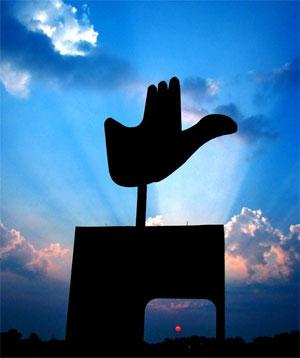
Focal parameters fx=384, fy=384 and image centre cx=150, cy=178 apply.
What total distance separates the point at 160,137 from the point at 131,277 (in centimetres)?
294

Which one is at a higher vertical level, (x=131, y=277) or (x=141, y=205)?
(x=141, y=205)

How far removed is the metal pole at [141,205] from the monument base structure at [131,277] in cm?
24

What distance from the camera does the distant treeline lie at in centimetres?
688

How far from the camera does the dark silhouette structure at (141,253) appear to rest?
296 inches

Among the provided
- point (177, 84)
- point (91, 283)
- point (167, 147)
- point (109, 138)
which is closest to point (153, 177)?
point (167, 147)

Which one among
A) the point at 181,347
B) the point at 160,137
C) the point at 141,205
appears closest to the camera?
the point at 181,347

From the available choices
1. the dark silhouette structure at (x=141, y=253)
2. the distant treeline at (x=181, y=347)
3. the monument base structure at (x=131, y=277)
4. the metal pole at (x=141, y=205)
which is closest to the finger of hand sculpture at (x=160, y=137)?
the dark silhouette structure at (x=141, y=253)

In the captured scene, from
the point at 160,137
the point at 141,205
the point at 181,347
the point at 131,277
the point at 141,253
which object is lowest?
the point at 181,347

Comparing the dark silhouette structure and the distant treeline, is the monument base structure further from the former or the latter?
the distant treeline

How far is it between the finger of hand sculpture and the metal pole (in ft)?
0.70

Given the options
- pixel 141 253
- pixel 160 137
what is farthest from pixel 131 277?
pixel 160 137

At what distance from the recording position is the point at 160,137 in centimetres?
798

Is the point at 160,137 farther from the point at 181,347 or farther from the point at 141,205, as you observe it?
the point at 181,347

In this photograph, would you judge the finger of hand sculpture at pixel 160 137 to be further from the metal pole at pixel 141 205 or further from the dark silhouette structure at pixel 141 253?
the metal pole at pixel 141 205
